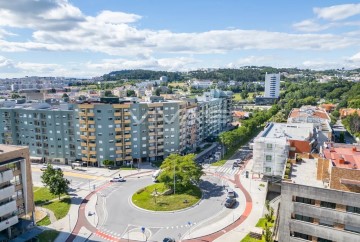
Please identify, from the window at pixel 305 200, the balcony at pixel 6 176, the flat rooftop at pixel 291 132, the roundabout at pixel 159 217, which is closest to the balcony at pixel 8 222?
the balcony at pixel 6 176

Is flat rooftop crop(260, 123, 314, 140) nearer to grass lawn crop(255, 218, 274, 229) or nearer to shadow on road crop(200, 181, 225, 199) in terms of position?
shadow on road crop(200, 181, 225, 199)

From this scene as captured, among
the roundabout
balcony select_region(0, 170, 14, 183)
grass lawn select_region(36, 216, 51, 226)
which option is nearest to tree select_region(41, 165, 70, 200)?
grass lawn select_region(36, 216, 51, 226)

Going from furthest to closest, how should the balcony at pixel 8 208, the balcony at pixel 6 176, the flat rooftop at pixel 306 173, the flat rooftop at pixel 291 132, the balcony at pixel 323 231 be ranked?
the flat rooftop at pixel 291 132 < the balcony at pixel 8 208 < the balcony at pixel 6 176 < the flat rooftop at pixel 306 173 < the balcony at pixel 323 231

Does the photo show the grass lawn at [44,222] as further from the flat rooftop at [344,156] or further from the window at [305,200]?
the flat rooftop at [344,156]

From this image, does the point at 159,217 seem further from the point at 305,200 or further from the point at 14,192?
the point at 305,200

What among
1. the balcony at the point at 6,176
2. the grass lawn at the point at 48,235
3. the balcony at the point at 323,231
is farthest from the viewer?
the grass lawn at the point at 48,235

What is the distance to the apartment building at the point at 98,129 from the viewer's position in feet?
329

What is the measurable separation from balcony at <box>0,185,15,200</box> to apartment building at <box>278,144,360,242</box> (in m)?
45.9

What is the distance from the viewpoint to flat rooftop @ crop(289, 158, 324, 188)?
48228mm

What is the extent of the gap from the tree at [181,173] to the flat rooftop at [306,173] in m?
26.5

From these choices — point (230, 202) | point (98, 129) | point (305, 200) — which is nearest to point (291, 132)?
point (230, 202)

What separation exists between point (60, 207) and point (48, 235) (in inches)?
A: 505

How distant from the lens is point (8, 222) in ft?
171

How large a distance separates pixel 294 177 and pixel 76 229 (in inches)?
1696
